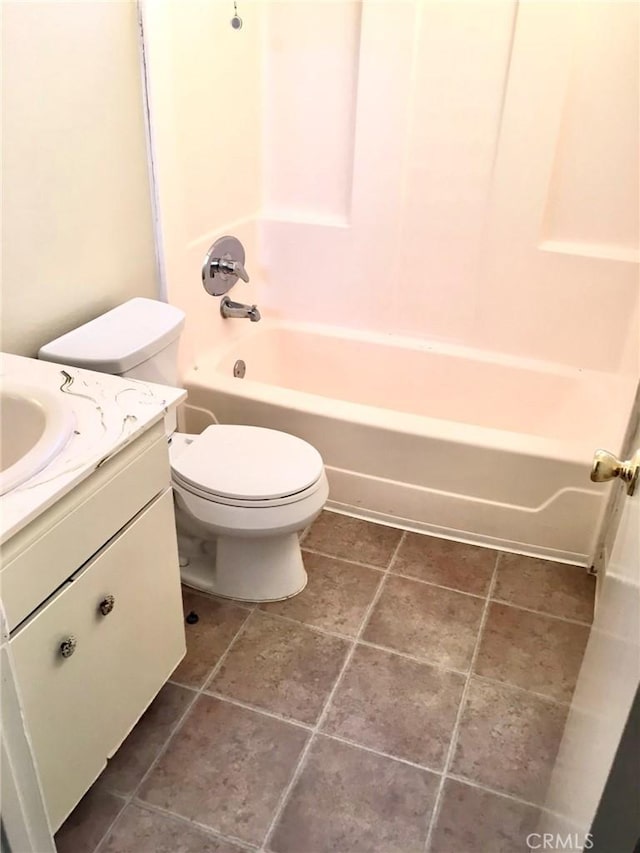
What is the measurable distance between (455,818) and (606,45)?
2.18 m

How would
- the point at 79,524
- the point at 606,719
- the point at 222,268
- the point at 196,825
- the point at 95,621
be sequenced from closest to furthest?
the point at 606,719
the point at 79,524
the point at 95,621
the point at 196,825
the point at 222,268

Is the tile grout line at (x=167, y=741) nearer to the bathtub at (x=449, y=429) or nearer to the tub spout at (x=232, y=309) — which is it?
the bathtub at (x=449, y=429)

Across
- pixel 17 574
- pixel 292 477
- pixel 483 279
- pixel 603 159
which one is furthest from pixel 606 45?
pixel 17 574

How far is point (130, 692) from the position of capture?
1396mm

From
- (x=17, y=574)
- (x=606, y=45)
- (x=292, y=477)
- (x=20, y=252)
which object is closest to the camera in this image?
(x=17, y=574)

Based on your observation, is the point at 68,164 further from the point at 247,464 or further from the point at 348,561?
the point at 348,561

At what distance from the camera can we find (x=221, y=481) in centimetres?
176

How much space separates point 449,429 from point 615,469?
4.05 feet

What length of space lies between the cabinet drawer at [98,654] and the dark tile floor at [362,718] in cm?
16

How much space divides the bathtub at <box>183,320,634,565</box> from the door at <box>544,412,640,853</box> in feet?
3.41

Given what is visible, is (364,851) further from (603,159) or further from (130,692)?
(603,159)

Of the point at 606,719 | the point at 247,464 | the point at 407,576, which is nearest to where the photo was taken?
the point at 606,719

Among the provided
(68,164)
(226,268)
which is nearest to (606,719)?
(68,164)

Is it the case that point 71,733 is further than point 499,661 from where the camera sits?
No
